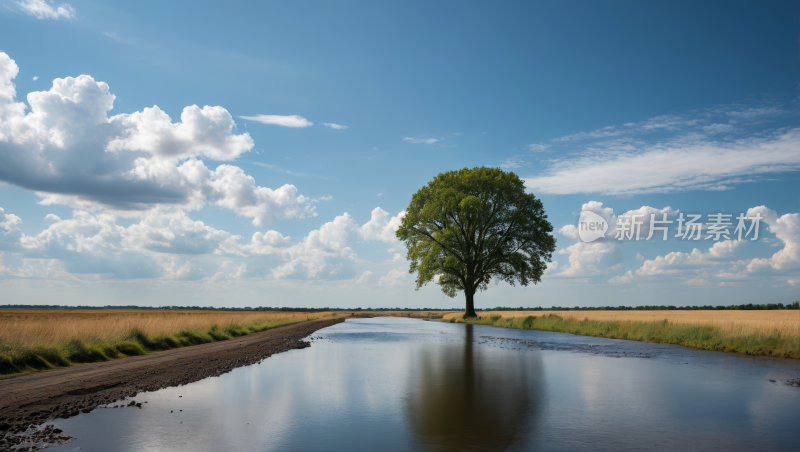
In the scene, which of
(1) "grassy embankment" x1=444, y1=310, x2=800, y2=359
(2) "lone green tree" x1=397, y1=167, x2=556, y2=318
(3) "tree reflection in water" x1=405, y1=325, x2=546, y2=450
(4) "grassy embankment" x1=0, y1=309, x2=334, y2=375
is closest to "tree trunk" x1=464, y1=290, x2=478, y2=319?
(2) "lone green tree" x1=397, y1=167, x2=556, y2=318

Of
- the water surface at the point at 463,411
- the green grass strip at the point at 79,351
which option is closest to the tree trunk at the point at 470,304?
the green grass strip at the point at 79,351

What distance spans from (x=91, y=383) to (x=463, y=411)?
963cm

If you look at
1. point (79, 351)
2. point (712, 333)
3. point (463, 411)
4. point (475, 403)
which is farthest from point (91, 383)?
point (712, 333)

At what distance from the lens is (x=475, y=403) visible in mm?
9180

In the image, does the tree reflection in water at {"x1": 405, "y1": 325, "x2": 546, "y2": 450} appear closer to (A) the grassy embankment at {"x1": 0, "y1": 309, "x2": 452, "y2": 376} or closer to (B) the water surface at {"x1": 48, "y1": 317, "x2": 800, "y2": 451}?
(B) the water surface at {"x1": 48, "y1": 317, "x2": 800, "y2": 451}

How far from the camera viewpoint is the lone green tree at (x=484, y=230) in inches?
1770

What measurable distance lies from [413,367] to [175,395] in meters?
7.14

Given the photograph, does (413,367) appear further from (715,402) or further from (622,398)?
(715,402)

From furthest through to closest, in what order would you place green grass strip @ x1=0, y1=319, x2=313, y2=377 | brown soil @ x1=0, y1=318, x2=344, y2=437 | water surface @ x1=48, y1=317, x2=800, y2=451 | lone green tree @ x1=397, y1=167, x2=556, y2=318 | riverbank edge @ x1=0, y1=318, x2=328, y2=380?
lone green tree @ x1=397, y1=167, x2=556, y2=318, green grass strip @ x1=0, y1=319, x2=313, y2=377, riverbank edge @ x1=0, y1=318, x2=328, y2=380, brown soil @ x1=0, y1=318, x2=344, y2=437, water surface @ x1=48, y1=317, x2=800, y2=451

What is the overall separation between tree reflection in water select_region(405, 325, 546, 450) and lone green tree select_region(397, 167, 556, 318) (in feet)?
95.8

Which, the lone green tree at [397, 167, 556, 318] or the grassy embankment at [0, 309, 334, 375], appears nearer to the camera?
the grassy embankment at [0, 309, 334, 375]

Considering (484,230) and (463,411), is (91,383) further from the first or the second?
(484,230)

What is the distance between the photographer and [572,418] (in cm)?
802

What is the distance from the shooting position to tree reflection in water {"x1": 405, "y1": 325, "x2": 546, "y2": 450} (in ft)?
22.1
